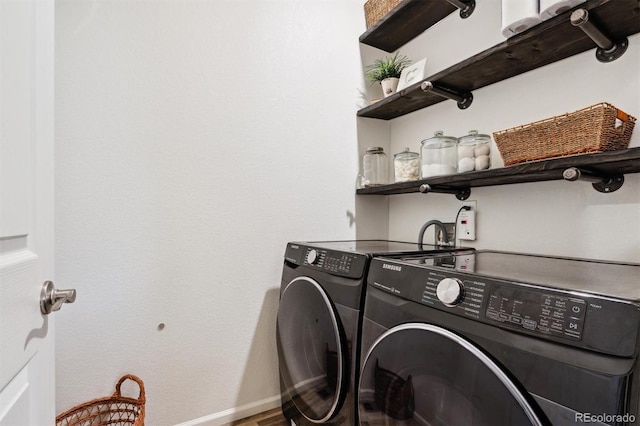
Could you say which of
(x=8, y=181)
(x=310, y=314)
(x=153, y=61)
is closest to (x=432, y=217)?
(x=310, y=314)

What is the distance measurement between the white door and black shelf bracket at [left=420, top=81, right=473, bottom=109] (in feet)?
4.19

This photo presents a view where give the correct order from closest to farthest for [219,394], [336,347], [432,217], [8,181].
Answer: [8,181] → [336,347] → [219,394] → [432,217]

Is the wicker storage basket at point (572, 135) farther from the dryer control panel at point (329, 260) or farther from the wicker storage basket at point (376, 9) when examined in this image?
the wicker storage basket at point (376, 9)

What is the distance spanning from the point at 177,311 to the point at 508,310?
131 cm

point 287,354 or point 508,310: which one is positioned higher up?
point 508,310

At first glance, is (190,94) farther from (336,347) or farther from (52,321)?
(336,347)

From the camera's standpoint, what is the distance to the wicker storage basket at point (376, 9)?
5.57 feet

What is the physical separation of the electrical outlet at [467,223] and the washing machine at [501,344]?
1.55 ft

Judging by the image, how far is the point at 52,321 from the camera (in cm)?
72

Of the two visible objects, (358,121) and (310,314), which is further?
(358,121)

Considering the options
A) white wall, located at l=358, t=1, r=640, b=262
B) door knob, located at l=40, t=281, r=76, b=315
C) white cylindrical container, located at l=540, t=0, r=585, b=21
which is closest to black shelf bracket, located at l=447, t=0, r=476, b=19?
white wall, located at l=358, t=1, r=640, b=262

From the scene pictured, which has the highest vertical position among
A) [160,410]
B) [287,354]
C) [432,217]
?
[432,217]

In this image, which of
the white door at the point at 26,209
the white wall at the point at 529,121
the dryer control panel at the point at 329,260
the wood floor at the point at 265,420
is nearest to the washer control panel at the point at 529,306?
the dryer control panel at the point at 329,260

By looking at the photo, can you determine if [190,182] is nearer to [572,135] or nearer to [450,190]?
[450,190]
